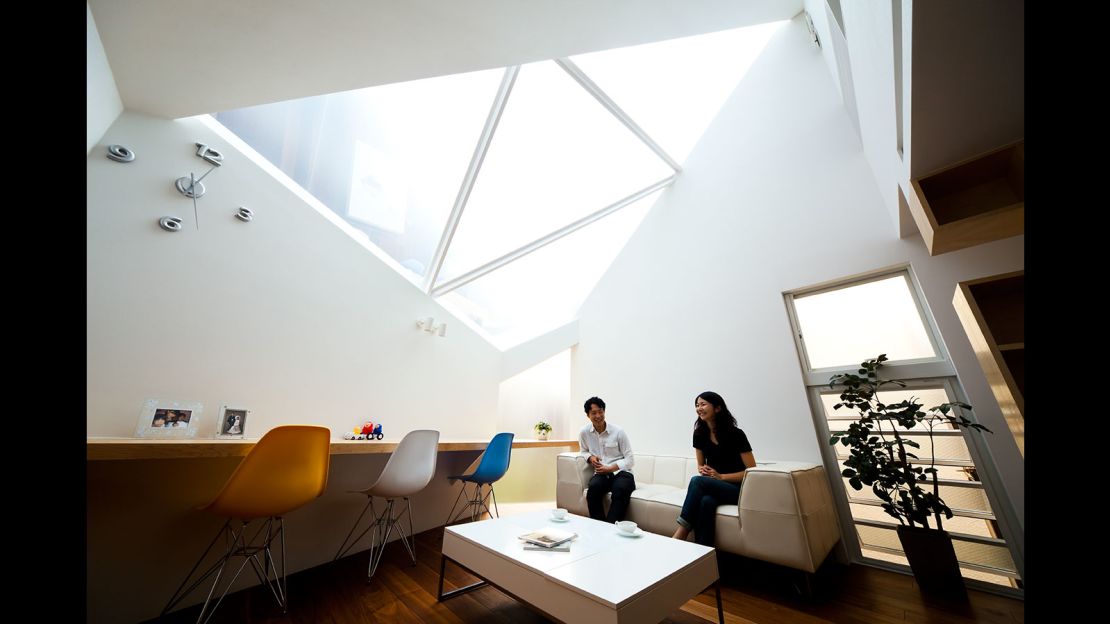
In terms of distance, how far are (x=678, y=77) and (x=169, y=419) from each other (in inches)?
194

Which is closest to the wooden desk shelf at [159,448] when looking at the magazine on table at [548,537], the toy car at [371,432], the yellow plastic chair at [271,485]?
the yellow plastic chair at [271,485]

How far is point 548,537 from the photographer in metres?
2.00

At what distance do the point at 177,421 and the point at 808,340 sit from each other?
15.2 ft

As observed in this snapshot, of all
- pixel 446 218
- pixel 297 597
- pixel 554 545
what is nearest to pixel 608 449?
pixel 554 545

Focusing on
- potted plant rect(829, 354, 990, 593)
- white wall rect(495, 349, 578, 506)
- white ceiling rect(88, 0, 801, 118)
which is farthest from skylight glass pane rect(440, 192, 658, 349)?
potted plant rect(829, 354, 990, 593)

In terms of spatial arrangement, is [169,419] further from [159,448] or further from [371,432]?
[371,432]

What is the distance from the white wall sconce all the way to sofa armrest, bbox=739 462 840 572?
3.05 meters

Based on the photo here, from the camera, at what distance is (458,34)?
2193 mm

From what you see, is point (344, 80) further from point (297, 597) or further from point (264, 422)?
point (297, 597)

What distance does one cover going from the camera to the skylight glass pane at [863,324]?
2.95m

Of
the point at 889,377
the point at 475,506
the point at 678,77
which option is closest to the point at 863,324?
Result: the point at 889,377

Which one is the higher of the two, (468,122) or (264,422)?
(468,122)
